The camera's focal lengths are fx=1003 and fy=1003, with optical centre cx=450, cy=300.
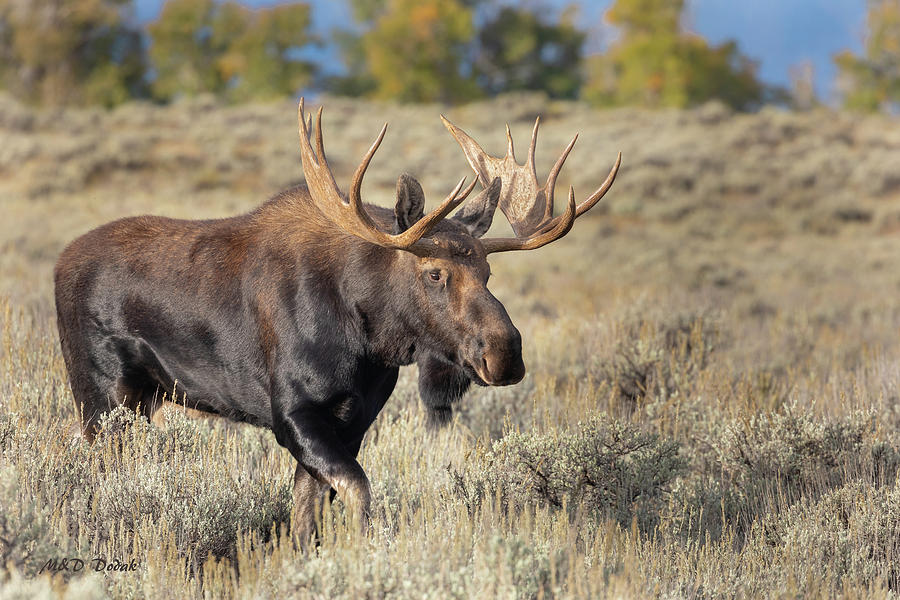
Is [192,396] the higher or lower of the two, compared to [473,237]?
lower

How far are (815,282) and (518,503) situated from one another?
565 inches

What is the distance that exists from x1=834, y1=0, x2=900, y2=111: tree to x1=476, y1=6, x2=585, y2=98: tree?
14081mm

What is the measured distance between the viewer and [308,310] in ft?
15.3

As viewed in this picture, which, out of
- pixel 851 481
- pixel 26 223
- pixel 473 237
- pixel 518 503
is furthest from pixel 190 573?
pixel 26 223

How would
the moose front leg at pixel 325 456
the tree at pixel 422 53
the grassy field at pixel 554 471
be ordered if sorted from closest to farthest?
the grassy field at pixel 554 471, the moose front leg at pixel 325 456, the tree at pixel 422 53

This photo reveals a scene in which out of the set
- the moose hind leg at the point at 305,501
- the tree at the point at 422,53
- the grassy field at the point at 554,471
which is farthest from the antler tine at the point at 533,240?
the tree at the point at 422,53

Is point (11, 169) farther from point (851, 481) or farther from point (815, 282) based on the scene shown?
point (851, 481)

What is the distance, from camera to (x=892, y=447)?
6.01 m

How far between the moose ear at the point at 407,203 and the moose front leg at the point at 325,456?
0.93 m

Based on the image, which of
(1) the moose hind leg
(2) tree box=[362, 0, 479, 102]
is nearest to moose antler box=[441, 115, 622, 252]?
(1) the moose hind leg

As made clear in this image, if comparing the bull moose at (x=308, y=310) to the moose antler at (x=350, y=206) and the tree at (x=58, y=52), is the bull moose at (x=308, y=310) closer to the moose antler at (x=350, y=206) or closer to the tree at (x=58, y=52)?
the moose antler at (x=350, y=206)

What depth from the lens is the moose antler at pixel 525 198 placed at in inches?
189

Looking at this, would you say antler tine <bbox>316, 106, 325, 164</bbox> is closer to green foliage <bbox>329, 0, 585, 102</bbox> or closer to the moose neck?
the moose neck

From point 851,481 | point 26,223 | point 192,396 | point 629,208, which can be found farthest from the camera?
point 629,208
